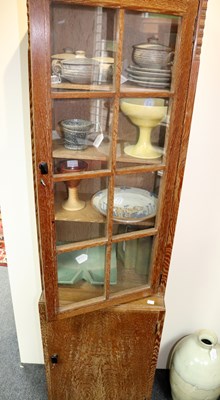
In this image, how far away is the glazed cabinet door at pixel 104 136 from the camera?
2.55 feet

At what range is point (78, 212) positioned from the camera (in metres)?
1.04

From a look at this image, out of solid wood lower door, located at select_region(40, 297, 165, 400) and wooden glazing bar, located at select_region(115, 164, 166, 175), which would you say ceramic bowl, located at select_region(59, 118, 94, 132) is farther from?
solid wood lower door, located at select_region(40, 297, 165, 400)

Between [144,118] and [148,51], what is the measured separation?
0.60 ft

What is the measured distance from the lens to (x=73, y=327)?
1.15 meters

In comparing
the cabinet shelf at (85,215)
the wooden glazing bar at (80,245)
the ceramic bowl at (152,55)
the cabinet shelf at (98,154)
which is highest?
the ceramic bowl at (152,55)

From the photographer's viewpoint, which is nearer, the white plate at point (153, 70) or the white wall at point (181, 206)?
the white plate at point (153, 70)

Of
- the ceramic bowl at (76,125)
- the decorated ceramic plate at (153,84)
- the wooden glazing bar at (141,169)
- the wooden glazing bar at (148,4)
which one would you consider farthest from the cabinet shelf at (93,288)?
the wooden glazing bar at (148,4)

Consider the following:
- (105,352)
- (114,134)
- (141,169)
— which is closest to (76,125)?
(114,134)

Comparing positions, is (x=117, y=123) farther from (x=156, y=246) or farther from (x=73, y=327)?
(x=73, y=327)

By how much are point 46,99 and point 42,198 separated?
27cm

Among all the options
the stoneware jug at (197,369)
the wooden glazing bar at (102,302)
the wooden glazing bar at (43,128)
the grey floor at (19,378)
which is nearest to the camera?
the wooden glazing bar at (43,128)

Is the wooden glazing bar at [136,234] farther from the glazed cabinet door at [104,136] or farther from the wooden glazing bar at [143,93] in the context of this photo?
the wooden glazing bar at [143,93]

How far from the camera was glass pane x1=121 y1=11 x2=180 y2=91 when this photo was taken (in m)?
0.80

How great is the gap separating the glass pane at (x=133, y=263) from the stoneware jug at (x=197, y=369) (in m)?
0.47
